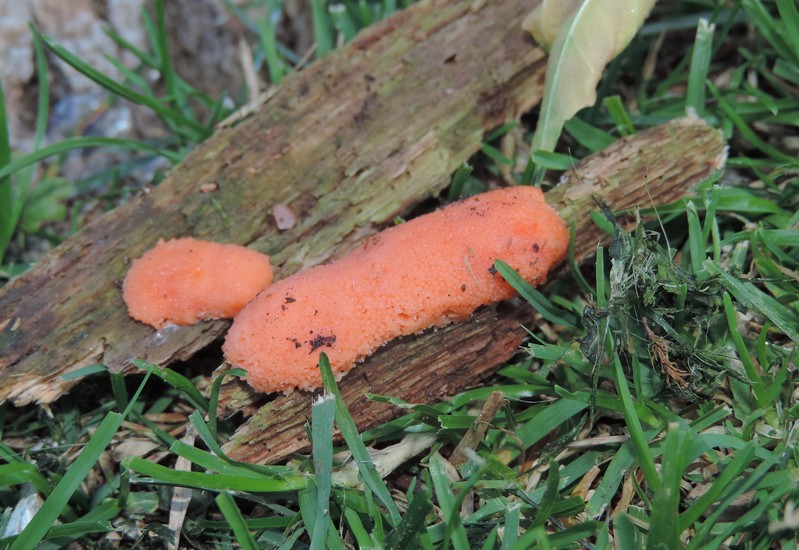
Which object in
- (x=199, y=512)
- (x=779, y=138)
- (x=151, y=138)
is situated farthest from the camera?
(x=151, y=138)

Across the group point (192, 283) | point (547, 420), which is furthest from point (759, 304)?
point (192, 283)

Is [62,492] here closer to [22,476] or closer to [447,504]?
[22,476]

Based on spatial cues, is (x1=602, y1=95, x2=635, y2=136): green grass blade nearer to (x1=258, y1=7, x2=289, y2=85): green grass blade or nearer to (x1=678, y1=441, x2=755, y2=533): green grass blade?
(x1=678, y1=441, x2=755, y2=533): green grass blade

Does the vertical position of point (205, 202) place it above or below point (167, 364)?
above

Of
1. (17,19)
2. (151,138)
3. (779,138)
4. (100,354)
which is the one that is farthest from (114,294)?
(779,138)

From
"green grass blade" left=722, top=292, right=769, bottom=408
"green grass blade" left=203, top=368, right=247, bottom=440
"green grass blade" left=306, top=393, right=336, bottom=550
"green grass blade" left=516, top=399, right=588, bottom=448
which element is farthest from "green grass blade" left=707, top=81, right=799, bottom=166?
"green grass blade" left=203, top=368, right=247, bottom=440

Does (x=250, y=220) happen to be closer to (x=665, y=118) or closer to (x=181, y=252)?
(x=181, y=252)

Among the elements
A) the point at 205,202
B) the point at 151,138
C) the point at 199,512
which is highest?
the point at 151,138
